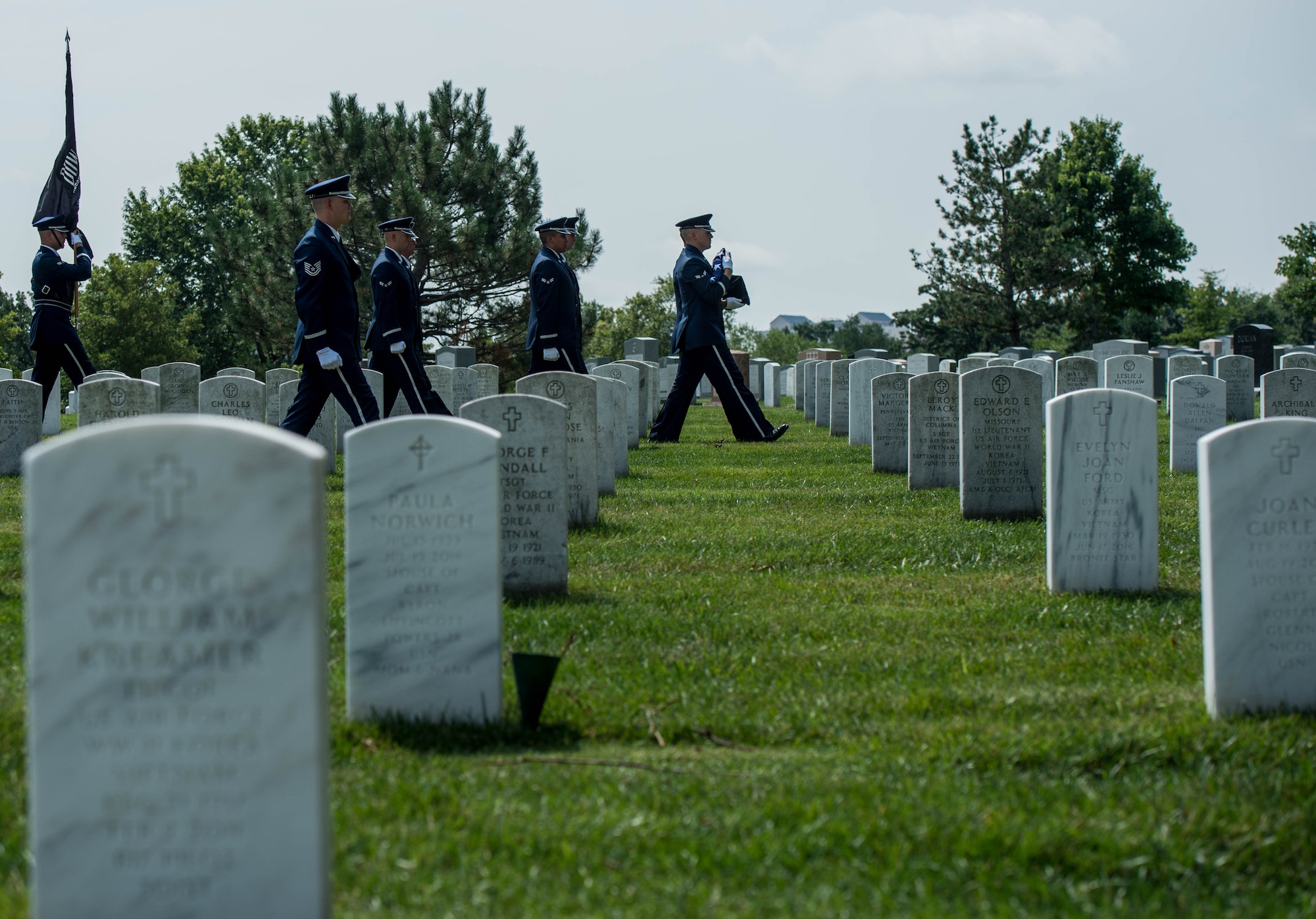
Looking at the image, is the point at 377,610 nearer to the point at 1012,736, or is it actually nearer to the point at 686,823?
the point at 686,823

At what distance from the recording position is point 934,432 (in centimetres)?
1098

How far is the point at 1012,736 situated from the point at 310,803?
99.3 inches

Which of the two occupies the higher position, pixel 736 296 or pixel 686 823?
pixel 736 296

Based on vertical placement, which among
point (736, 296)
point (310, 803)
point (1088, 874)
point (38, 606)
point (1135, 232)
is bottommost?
point (1088, 874)

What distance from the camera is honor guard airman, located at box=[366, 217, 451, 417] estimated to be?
11.2 m

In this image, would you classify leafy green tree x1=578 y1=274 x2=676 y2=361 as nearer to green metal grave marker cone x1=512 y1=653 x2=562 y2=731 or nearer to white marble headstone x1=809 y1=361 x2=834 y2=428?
white marble headstone x1=809 y1=361 x2=834 y2=428

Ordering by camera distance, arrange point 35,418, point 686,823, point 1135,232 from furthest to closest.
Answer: point 1135,232, point 35,418, point 686,823

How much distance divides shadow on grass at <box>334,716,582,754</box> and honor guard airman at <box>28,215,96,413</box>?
9762mm

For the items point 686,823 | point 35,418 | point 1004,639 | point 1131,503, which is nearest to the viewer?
point 686,823

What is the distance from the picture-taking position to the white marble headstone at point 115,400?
12.6m

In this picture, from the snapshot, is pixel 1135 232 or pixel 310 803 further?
pixel 1135 232

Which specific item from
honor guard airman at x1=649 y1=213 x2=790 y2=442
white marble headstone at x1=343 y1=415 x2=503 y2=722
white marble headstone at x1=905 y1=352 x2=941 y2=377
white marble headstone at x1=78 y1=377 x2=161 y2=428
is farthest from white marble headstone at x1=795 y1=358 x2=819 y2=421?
white marble headstone at x1=343 y1=415 x2=503 y2=722

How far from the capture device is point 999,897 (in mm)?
3301

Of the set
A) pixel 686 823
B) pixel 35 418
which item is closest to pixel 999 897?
pixel 686 823
